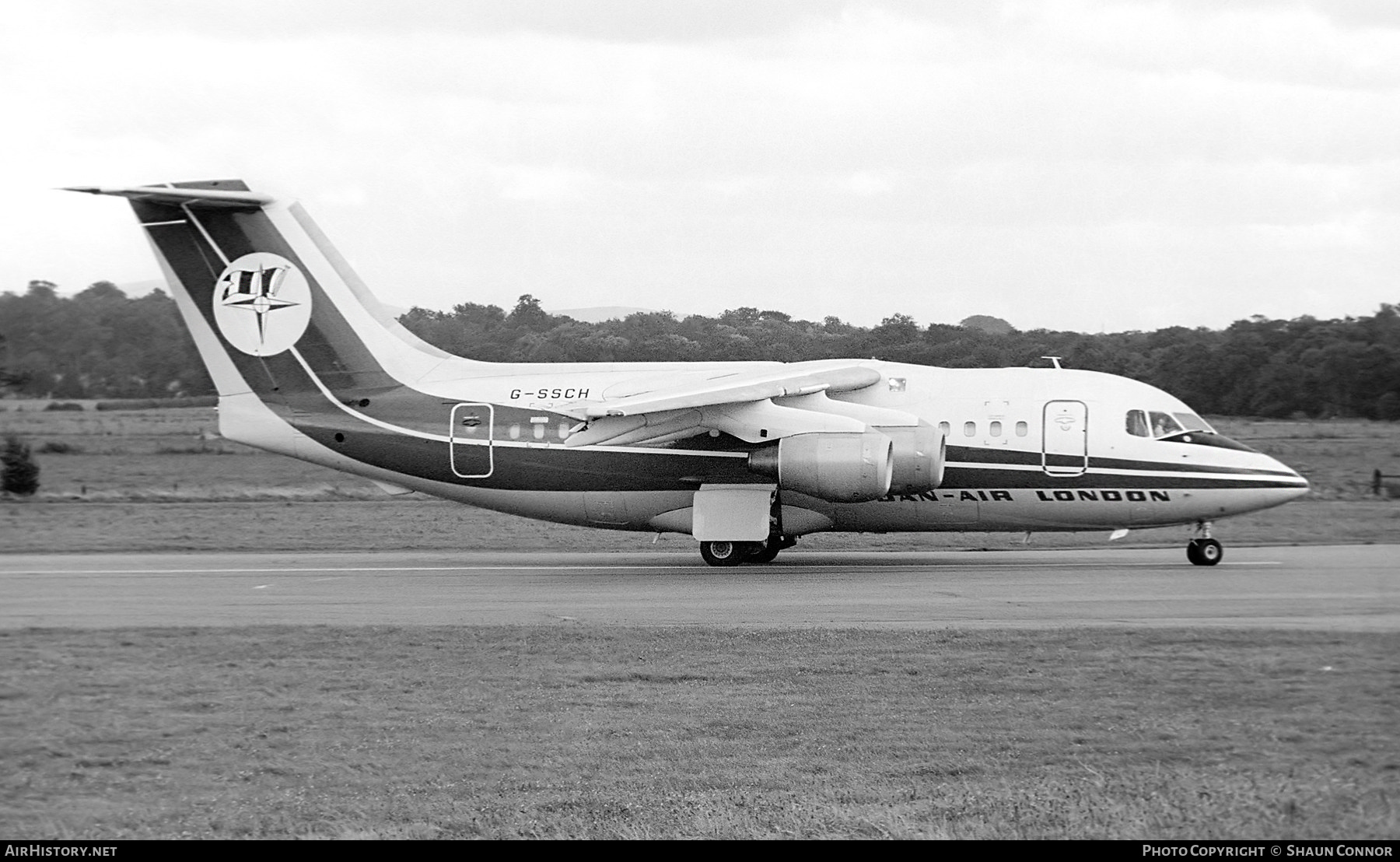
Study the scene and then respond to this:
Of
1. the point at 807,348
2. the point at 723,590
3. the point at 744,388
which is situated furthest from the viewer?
the point at 807,348

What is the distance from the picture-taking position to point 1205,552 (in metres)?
22.7

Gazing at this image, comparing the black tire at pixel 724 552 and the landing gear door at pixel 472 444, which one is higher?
the landing gear door at pixel 472 444

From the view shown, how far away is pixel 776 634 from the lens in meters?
15.5

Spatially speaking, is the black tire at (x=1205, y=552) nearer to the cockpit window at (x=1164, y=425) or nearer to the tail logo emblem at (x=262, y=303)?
the cockpit window at (x=1164, y=425)

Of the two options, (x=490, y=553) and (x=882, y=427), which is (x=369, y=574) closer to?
(x=490, y=553)

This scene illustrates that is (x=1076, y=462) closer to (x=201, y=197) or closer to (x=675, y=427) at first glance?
(x=675, y=427)

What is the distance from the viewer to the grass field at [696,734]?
8.30 metres

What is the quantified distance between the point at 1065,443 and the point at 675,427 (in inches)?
252

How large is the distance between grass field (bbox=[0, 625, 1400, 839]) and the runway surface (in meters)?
2.00

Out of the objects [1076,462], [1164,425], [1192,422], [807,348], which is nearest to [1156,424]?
[1164,425]

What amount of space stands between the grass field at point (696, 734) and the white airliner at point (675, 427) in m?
7.88

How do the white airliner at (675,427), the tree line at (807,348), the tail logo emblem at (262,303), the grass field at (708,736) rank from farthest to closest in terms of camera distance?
1. the tree line at (807,348)
2. the tail logo emblem at (262,303)
3. the white airliner at (675,427)
4. the grass field at (708,736)

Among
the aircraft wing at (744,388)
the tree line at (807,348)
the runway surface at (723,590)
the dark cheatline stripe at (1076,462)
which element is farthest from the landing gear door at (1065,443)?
the tree line at (807,348)

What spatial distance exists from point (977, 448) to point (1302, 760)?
14602 mm
